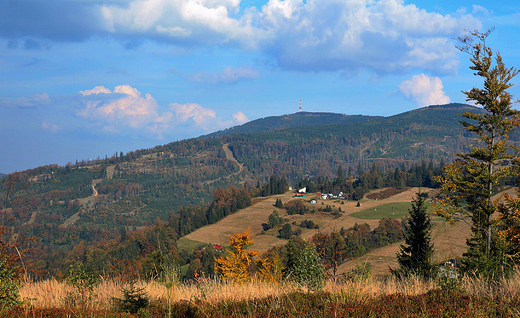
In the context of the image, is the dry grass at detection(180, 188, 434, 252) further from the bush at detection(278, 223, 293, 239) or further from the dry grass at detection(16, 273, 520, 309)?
the dry grass at detection(16, 273, 520, 309)

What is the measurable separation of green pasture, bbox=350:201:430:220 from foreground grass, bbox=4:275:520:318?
158 m

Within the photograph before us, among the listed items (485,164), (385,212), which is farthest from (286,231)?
(485,164)

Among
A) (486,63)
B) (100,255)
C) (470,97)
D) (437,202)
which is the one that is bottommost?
(100,255)

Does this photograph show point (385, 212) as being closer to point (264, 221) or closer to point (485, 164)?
point (264, 221)

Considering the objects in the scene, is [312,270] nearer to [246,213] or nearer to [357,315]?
[357,315]

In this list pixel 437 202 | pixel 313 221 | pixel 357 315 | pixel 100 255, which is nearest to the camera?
pixel 357 315

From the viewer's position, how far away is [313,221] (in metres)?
169

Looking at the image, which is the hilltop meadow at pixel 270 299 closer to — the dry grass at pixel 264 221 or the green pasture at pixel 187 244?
the dry grass at pixel 264 221

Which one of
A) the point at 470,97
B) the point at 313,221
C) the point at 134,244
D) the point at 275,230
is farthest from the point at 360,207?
the point at 470,97

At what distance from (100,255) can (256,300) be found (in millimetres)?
173394

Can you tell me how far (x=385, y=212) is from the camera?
167 meters

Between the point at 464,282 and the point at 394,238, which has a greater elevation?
the point at 464,282

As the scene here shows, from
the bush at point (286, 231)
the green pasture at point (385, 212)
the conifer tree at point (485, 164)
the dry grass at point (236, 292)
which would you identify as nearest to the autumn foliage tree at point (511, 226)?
the conifer tree at point (485, 164)

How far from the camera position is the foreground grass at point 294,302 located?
7004 millimetres
